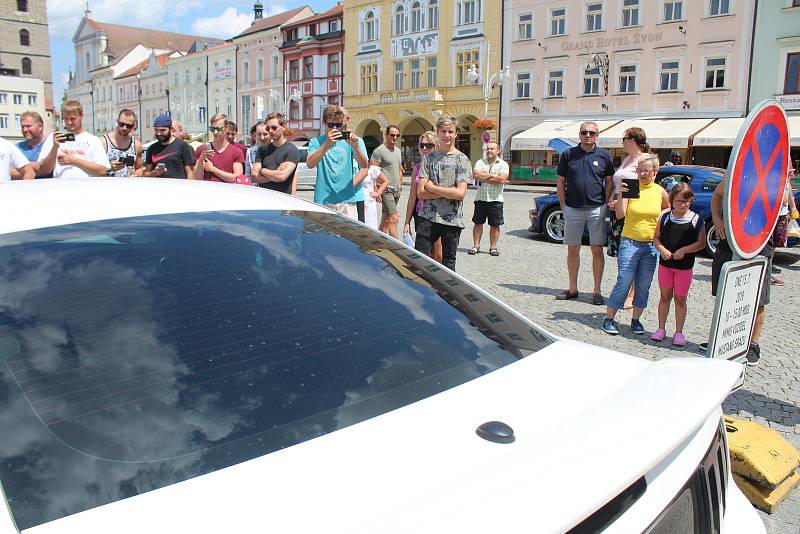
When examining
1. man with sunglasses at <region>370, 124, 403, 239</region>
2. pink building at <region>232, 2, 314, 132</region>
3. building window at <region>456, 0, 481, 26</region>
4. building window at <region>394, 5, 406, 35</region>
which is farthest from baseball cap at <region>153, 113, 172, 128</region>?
pink building at <region>232, 2, 314, 132</region>

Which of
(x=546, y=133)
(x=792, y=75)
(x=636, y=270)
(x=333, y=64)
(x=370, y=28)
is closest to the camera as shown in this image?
(x=636, y=270)

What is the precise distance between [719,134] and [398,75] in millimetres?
21827

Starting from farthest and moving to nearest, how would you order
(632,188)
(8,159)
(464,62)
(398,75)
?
(398,75) < (464,62) < (8,159) < (632,188)

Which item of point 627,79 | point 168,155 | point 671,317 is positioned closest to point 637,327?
point 671,317

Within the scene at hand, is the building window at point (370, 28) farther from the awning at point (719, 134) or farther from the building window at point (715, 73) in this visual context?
the awning at point (719, 134)

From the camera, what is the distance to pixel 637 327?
Result: 229 inches

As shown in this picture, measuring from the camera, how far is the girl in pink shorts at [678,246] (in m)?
5.37

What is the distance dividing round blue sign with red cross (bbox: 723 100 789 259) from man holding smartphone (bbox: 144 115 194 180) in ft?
18.7

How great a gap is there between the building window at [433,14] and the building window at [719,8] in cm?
1601

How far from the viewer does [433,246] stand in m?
6.55

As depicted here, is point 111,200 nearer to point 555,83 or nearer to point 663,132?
point 663,132

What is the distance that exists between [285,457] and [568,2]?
122 feet

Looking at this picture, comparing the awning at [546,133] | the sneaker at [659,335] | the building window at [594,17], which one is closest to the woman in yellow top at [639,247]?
the sneaker at [659,335]

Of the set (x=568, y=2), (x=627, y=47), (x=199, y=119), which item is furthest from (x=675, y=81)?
(x=199, y=119)
